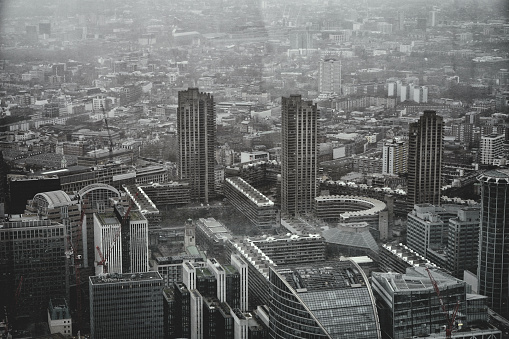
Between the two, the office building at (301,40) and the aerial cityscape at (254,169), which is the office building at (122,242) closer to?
the aerial cityscape at (254,169)

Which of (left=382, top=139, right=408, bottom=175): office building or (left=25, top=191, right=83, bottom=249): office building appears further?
(left=382, top=139, right=408, bottom=175): office building

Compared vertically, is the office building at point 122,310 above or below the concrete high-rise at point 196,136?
below

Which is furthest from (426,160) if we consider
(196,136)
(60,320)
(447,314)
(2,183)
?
(60,320)

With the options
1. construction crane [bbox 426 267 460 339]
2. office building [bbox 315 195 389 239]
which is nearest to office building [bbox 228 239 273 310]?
construction crane [bbox 426 267 460 339]

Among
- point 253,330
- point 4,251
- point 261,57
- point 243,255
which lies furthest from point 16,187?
point 261,57

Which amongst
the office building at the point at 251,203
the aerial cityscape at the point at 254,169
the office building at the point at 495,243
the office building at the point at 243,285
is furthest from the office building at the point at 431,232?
the office building at the point at 243,285

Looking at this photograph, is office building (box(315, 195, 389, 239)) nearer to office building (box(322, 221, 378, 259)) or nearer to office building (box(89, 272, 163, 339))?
office building (box(322, 221, 378, 259))

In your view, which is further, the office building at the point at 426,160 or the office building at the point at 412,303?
the office building at the point at 426,160

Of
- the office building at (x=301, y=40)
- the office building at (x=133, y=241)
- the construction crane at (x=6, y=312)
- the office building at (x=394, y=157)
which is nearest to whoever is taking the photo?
the construction crane at (x=6, y=312)
